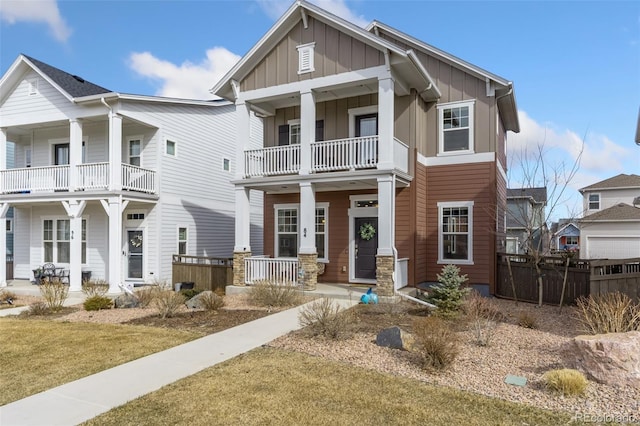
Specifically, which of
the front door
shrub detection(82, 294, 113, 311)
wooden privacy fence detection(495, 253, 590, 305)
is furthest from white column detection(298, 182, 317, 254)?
the front door

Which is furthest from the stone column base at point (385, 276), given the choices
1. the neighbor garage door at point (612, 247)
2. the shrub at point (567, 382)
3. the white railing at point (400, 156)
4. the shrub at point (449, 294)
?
the neighbor garage door at point (612, 247)

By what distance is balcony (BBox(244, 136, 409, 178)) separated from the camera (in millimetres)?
11875

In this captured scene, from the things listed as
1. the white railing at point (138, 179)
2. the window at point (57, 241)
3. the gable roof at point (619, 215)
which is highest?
the white railing at point (138, 179)

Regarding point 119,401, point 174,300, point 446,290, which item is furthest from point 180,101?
point 119,401

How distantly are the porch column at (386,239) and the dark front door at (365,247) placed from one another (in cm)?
226

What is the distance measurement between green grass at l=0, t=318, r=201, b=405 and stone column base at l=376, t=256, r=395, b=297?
17.1 ft

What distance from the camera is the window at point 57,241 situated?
1738 cm

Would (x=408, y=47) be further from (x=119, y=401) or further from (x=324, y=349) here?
(x=119, y=401)

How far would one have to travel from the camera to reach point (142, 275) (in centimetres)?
1577

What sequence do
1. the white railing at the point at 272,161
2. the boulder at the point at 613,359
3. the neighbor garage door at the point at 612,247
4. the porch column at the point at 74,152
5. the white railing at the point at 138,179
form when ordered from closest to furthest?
the boulder at the point at 613,359 → the white railing at the point at 272,161 → the white railing at the point at 138,179 → the porch column at the point at 74,152 → the neighbor garage door at the point at 612,247

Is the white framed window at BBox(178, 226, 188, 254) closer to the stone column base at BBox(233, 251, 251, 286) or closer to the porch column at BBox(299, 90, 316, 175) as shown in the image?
the stone column base at BBox(233, 251, 251, 286)

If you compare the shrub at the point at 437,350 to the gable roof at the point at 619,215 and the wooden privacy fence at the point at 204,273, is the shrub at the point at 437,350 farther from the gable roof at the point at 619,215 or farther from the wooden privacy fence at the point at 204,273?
the gable roof at the point at 619,215

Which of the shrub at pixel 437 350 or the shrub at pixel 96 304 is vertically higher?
the shrub at pixel 437 350

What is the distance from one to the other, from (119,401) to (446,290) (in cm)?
681
